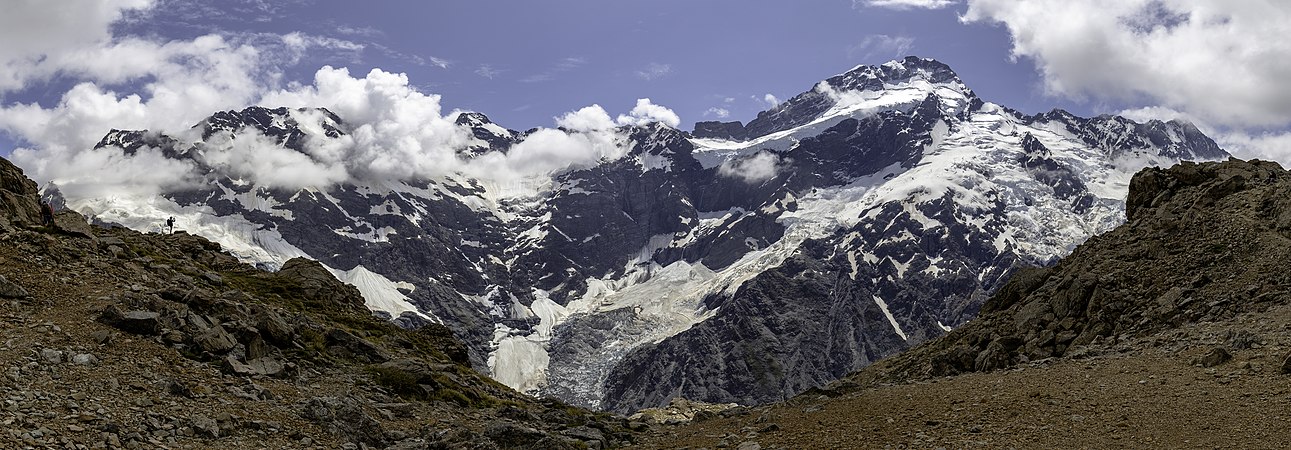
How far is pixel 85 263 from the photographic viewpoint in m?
39.3

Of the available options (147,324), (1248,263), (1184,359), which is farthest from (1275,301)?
(147,324)

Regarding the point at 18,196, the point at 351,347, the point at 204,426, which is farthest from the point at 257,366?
the point at 18,196

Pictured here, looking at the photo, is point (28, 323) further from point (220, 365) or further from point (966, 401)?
point (966, 401)

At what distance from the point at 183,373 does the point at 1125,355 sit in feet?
116

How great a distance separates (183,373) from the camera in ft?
103

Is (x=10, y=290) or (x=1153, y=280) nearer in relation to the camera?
(x=10, y=290)

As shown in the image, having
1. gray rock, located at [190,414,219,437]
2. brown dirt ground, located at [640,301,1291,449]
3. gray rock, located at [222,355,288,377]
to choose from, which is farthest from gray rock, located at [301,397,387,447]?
brown dirt ground, located at [640,301,1291,449]

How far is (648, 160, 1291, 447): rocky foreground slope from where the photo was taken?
84.8ft

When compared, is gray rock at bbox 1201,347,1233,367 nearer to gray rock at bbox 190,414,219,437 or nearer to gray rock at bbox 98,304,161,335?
gray rock at bbox 190,414,219,437

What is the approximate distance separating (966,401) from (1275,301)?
19.3 meters

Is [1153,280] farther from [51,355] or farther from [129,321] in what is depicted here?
[51,355]

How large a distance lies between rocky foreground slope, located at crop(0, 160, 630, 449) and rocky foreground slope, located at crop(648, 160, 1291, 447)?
10154mm

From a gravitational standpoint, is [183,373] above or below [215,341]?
below

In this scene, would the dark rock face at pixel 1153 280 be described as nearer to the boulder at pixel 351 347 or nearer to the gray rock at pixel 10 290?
the boulder at pixel 351 347
